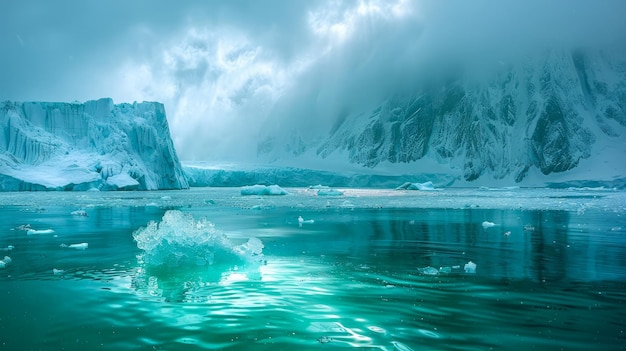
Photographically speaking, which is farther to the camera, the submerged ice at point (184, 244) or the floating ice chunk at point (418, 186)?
the floating ice chunk at point (418, 186)

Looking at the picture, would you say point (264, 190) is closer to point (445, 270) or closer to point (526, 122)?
point (445, 270)

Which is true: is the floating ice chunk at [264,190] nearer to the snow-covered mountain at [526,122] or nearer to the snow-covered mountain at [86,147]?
the snow-covered mountain at [86,147]

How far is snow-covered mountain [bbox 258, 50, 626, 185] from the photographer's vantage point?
127688 mm

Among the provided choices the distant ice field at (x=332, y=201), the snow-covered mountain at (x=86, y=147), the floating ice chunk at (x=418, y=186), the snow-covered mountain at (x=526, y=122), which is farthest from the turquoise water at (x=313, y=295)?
the snow-covered mountain at (x=526, y=122)

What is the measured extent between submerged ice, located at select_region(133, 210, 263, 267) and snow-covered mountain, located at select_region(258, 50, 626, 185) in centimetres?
11216

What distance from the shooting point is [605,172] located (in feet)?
354

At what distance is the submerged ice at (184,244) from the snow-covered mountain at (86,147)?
190 ft

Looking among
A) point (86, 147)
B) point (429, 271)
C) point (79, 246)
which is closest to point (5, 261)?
point (79, 246)

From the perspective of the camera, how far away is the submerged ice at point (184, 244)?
1001 centimetres

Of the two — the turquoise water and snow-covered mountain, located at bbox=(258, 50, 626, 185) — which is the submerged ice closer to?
the turquoise water

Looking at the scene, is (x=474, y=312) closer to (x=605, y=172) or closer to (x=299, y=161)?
(x=605, y=172)

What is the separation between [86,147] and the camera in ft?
230

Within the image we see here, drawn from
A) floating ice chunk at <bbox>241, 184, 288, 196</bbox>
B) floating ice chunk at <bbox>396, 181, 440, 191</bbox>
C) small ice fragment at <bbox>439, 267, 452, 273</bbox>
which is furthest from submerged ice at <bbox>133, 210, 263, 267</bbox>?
floating ice chunk at <bbox>396, 181, 440, 191</bbox>

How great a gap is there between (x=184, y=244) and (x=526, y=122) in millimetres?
141274
